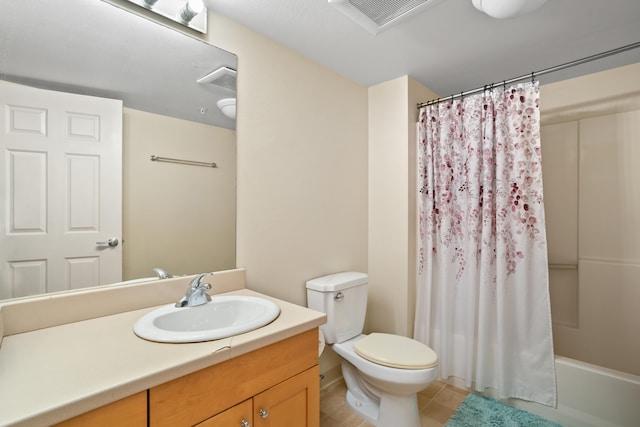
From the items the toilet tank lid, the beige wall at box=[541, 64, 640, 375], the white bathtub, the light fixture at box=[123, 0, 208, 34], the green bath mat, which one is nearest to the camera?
the light fixture at box=[123, 0, 208, 34]

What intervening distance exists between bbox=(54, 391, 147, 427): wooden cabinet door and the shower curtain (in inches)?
75.0

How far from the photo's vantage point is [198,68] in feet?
4.87

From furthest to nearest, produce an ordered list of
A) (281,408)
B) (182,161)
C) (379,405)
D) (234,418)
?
(379,405) → (182,161) → (281,408) → (234,418)

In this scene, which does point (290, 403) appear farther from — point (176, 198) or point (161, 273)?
point (176, 198)

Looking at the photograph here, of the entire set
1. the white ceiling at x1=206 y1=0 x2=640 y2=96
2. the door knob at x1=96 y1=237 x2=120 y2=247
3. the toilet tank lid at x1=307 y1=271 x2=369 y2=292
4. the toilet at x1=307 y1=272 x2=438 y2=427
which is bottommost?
the toilet at x1=307 y1=272 x2=438 y2=427

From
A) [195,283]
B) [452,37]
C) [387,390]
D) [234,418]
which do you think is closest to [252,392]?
[234,418]

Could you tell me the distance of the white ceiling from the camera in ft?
4.94

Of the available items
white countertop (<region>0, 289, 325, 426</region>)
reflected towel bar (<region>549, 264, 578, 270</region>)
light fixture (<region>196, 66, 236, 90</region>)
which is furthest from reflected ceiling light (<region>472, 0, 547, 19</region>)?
reflected towel bar (<region>549, 264, 578, 270</region>)

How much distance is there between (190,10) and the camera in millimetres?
1350

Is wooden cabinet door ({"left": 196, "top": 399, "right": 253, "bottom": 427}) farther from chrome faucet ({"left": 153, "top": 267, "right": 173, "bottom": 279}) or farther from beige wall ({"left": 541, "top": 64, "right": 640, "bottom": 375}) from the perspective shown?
beige wall ({"left": 541, "top": 64, "right": 640, "bottom": 375})

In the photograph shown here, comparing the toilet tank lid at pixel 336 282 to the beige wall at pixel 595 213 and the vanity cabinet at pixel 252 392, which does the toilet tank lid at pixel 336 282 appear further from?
the beige wall at pixel 595 213

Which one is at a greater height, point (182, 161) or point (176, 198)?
point (182, 161)

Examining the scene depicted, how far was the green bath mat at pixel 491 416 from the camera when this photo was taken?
1746 mm

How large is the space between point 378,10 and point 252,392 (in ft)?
5.73
